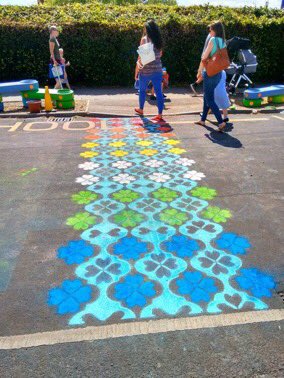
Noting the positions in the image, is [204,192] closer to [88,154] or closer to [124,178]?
[124,178]

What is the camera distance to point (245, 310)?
9.64 ft

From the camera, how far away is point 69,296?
309 centimetres

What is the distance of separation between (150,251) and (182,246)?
0.33 meters

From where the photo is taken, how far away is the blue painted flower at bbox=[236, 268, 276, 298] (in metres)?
3.13

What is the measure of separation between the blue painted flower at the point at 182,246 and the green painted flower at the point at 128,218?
1.72 feet

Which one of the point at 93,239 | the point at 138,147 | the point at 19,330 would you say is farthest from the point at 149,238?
the point at 138,147

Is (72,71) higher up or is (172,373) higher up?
(72,71)

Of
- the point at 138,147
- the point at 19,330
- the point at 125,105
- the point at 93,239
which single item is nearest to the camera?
the point at 19,330

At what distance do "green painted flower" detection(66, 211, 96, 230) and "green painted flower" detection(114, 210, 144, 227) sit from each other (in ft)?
0.93

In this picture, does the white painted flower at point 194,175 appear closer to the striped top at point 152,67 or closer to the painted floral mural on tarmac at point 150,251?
the painted floral mural on tarmac at point 150,251

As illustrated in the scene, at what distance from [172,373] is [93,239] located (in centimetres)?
176

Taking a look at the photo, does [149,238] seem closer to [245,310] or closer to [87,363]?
[245,310]

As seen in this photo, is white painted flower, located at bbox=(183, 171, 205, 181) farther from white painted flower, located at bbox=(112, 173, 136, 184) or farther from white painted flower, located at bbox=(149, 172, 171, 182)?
white painted flower, located at bbox=(112, 173, 136, 184)

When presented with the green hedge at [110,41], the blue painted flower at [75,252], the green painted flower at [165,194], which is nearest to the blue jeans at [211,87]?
the green painted flower at [165,194]
